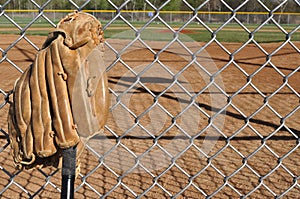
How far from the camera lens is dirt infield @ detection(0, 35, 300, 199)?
75.8 inches

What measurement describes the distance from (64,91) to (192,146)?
2132 millimetres

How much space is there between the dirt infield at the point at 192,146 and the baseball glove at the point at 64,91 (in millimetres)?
507

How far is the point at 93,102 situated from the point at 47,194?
1.42 metres

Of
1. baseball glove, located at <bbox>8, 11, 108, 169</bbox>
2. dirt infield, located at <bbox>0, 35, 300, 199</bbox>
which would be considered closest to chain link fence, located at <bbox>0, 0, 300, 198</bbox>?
dirt infield, located at <bbox>0, 35, 300, 199</bbox>

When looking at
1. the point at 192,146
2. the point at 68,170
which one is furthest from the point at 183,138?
the point at 68,170

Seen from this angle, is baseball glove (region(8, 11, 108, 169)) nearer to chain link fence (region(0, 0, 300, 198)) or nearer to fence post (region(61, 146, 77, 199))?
fence post (region(61, 146, 77, 199))

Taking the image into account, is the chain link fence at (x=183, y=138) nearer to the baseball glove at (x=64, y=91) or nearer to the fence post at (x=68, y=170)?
the baseball glove at (x=64, y=91)

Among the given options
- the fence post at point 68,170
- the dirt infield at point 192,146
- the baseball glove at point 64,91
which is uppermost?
the baseball glove at point 64,91

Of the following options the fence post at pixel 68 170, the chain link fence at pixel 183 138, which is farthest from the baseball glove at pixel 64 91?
the chain link fence at pixel 183 138

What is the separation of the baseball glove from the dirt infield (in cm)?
51

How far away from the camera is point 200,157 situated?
304cm

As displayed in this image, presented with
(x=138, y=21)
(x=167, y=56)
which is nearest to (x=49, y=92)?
(x=167, y=56)

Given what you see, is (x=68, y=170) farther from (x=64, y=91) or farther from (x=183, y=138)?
(x=183, y=138)

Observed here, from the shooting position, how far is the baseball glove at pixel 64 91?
3.54 feet
